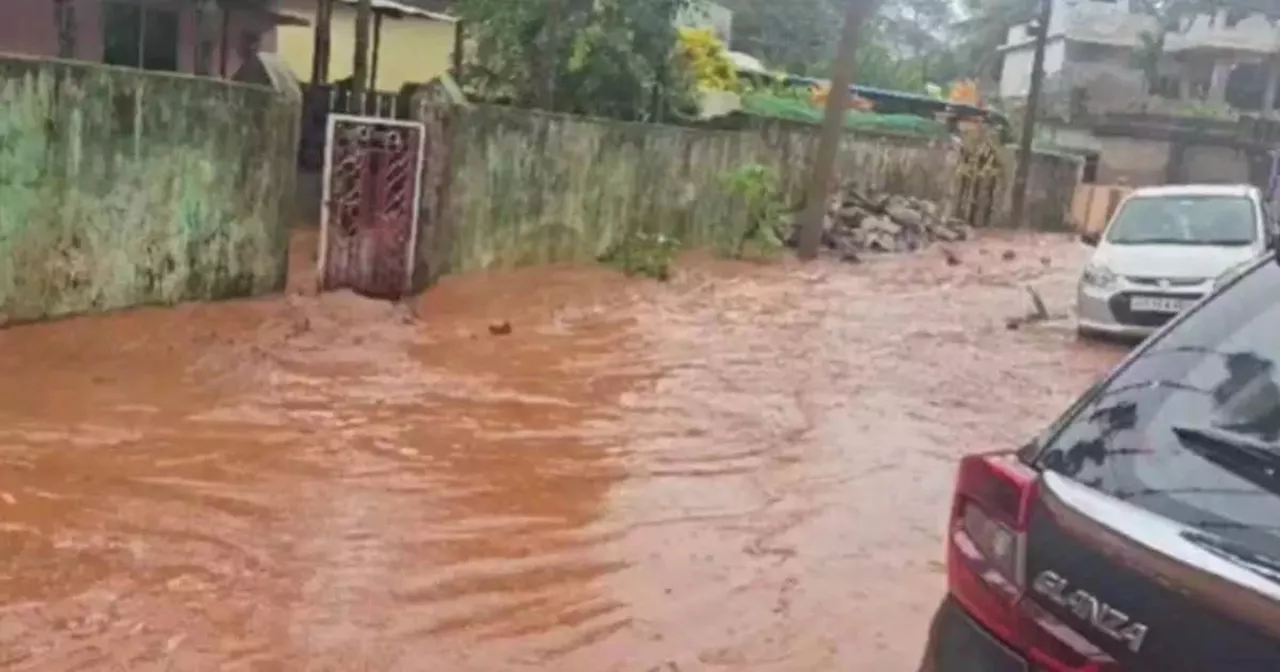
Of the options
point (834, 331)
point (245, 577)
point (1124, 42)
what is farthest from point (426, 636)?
point (1124, 42)

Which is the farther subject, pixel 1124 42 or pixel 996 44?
pixel 996 44

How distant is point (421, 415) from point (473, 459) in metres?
0.93

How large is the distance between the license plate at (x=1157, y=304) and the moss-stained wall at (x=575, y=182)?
224 inches

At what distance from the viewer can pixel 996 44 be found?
46.5 meters

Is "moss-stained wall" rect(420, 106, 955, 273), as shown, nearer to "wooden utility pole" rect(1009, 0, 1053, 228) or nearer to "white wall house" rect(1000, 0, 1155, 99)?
"wooden utility pole" rect(1009, 0, 1053, 228)

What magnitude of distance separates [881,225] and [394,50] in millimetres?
9453

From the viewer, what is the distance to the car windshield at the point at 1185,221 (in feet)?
40.1

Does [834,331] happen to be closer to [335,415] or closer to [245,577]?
[335,415]

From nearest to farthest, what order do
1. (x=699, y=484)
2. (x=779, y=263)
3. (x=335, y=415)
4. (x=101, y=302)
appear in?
(x=699, y=484) < (x=335, y=415) < (x=101, y=302) < (x=779, y=263)

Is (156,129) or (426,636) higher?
(156,129)

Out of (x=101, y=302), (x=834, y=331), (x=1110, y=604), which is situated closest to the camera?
(x=1110, y=604)

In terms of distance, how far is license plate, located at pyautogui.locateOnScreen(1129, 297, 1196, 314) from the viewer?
11758 mm

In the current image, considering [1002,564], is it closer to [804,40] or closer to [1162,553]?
[1162,553]

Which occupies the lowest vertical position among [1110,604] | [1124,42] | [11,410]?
[11,410]
